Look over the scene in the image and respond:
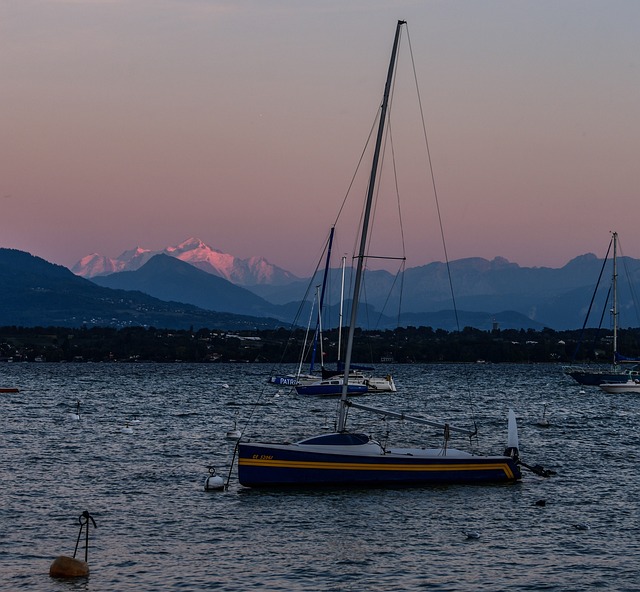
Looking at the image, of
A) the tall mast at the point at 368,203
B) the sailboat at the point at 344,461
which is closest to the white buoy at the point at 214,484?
the sailboat at the point at 344,461

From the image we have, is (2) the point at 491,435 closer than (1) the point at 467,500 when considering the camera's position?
No

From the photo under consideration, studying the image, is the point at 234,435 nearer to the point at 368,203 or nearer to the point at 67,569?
the point at 368,203

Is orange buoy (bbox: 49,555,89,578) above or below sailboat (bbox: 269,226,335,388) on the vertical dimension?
below

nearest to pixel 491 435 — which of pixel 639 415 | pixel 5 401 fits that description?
pixel 639 415

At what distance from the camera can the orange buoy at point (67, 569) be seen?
1533 inches

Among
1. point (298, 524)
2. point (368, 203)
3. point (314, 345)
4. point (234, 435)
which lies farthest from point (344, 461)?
point (314, 345)

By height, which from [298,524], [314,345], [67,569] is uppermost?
[314,345]

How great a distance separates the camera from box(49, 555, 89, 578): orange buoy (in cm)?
3894

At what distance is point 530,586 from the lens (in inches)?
Answer: 1521

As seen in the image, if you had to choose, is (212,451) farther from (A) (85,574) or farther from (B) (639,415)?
(B) (639,415)

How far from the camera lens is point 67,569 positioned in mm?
38969

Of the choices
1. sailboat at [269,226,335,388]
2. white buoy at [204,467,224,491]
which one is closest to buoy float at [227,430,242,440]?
white buoy at [204,467,224,491]

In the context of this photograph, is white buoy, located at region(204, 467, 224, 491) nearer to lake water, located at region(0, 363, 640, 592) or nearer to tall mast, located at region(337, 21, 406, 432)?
lake water, located at region(0, 363, 640, 592)

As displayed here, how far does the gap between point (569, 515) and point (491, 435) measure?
43482 millimetres
